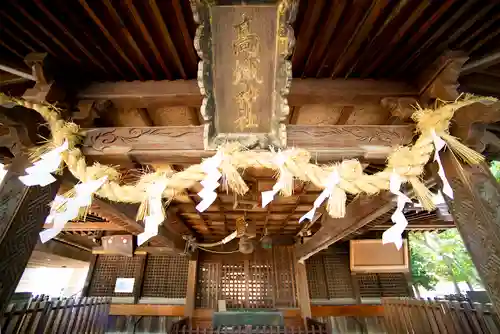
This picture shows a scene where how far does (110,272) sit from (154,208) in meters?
7.52

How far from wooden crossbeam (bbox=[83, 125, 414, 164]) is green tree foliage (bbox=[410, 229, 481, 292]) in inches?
530

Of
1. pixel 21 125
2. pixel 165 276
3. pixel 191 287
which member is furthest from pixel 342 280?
pixel 21 125

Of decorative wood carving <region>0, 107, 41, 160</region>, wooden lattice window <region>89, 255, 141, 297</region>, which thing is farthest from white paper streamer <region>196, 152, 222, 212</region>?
wooden lattice window <region>89, 255, 141, 297</region>

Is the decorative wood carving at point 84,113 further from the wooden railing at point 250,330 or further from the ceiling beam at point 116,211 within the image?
the wooden railing at point 250,330

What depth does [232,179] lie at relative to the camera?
6.80 feet

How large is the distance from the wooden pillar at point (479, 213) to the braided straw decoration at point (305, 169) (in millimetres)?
179

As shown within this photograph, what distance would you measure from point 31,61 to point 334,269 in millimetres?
8507

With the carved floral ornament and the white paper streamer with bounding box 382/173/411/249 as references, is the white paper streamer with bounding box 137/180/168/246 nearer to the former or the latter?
the carved floral ornament

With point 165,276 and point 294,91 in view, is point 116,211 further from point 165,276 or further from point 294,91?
point 165,276

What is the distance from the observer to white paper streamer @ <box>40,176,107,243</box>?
185cm

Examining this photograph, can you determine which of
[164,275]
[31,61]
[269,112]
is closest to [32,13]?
[31,61]

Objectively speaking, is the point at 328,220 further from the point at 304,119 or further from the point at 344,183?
the point at 344,183

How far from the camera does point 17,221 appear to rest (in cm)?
204

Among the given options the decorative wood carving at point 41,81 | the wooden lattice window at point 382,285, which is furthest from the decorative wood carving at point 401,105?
the wooden lattice window at point 382,285
